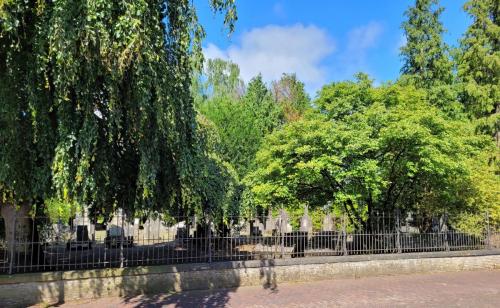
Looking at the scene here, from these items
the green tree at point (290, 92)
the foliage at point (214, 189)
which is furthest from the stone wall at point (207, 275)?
the green tree at point (290, 92)

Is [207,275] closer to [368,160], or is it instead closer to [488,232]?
[368,160]

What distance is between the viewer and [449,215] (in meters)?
15.0

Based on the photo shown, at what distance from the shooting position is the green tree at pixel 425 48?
2391 centimetres

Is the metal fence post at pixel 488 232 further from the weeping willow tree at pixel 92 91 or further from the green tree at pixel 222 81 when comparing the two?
the green tree at pixel 222 81

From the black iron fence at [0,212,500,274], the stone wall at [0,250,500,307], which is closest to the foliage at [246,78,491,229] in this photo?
the black iron fence at [0,212,500,274]

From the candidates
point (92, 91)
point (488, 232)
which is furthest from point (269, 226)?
point (92, 91)

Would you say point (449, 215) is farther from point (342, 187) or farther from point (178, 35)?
point (178, 35)

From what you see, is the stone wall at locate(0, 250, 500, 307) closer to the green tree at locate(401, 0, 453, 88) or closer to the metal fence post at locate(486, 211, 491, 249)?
the metal fence post at locate(486, 211, 491, 249)

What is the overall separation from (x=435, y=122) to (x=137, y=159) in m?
9.30

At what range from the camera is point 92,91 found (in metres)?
6.65

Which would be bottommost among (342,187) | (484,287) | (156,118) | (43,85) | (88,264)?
(484,287)

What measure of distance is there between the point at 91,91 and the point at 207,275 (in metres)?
5.55

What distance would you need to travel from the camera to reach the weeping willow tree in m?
5.58

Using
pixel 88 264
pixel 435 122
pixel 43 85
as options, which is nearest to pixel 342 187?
pixel 435 122
